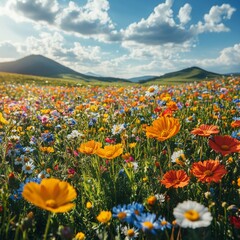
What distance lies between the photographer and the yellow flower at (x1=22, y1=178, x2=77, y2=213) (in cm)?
145

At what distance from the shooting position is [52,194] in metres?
1.54

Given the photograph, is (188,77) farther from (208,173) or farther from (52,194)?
(52,194)

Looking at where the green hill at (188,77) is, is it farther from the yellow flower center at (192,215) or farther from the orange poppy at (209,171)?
the yellow flower center at (192,215)

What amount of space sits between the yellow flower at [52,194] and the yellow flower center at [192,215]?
0.56 m

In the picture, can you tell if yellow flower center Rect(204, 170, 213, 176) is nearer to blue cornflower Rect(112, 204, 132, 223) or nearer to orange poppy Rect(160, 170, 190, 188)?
orange poppy Rect(160, 170, 190, 188)

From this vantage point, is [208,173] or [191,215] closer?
[191,215]

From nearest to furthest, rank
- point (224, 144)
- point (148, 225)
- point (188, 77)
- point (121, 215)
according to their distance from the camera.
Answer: point (148, 225), point (121, 215), point (224, 144), point (188, 77)

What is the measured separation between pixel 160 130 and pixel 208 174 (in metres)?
0.56

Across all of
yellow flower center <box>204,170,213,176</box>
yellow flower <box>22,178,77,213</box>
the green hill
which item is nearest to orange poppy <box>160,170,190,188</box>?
yellow flower center <box>204,170,213,176</box>

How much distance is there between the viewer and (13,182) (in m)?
2.38

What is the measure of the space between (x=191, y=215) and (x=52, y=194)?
0.70m

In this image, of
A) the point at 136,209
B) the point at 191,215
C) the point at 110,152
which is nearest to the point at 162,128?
the point at 110,152

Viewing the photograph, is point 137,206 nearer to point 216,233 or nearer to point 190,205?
point 190,205

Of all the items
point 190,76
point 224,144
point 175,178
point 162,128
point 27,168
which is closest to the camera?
point 175,178
